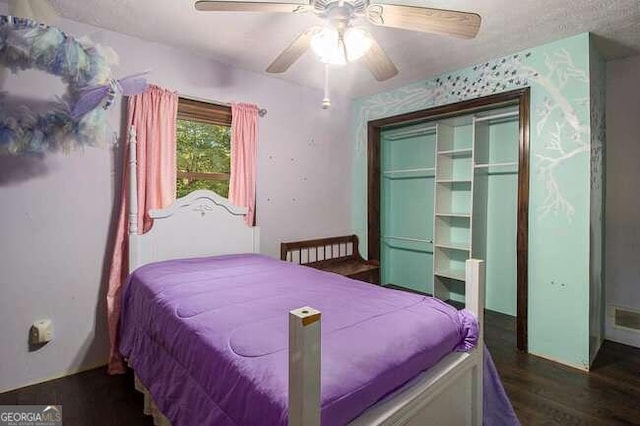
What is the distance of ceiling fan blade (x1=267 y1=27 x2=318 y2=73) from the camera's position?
169 centimetres

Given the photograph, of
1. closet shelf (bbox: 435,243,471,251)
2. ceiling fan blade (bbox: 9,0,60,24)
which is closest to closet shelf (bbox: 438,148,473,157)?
closet shelf (bbox: 435,243,471,251)

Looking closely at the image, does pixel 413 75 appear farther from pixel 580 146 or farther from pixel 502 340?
pixel 502 340

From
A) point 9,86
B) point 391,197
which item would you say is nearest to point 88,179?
point 9,86

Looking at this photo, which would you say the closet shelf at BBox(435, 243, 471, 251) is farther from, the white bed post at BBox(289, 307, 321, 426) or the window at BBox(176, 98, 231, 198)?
the white bed post at BBox(289, 307, 321, 426)

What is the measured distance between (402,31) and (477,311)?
6.03 feet

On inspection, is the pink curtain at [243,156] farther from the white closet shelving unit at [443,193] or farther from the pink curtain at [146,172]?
the white closet shelving unit at [443,193]

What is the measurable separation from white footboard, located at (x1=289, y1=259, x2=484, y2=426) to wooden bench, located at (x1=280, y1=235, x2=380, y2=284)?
6.28 ft

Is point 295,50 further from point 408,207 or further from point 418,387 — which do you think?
point 408,207

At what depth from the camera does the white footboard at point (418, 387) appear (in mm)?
795

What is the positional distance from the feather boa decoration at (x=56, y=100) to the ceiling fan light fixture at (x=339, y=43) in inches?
48.8

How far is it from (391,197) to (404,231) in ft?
1.49

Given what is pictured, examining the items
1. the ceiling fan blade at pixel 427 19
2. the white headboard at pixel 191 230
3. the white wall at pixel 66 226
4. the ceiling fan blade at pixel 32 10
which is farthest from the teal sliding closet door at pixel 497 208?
the ceiling fan blade at pixel 32 10

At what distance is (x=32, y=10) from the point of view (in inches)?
67.0

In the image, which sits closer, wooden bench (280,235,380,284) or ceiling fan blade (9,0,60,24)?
ceiling fan blade (9,0,60,24)
